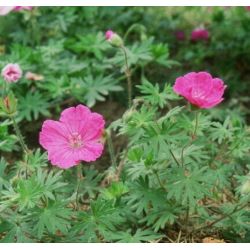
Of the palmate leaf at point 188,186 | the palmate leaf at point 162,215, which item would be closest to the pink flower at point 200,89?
the palmate leaf at point 188,186

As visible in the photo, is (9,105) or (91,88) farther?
(91,88)

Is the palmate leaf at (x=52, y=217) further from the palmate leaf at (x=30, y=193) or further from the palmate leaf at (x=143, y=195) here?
the palmate leaf at (x=143, y=195)

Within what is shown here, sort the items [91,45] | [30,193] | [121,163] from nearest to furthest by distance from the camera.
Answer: [30,193] → [121,163] → [91,45]

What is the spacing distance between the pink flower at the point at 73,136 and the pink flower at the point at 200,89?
0.23 meters

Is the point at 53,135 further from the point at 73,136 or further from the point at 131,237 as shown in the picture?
the point at 131,237

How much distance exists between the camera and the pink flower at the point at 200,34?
3.43 m

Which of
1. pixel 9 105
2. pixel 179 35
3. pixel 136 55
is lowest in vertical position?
pixel 179 35

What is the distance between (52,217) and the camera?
1.68 meters

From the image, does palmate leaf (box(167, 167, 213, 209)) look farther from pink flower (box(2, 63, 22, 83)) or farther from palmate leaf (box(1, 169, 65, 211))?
pink flower (box(2, 63, 22, 83))

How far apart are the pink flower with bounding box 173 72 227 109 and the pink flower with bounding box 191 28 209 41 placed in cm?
171

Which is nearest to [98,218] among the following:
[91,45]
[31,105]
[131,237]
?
[131,237]

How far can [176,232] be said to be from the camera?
194cm

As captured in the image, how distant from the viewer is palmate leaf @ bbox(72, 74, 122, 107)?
271cm

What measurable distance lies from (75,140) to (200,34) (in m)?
1.87
